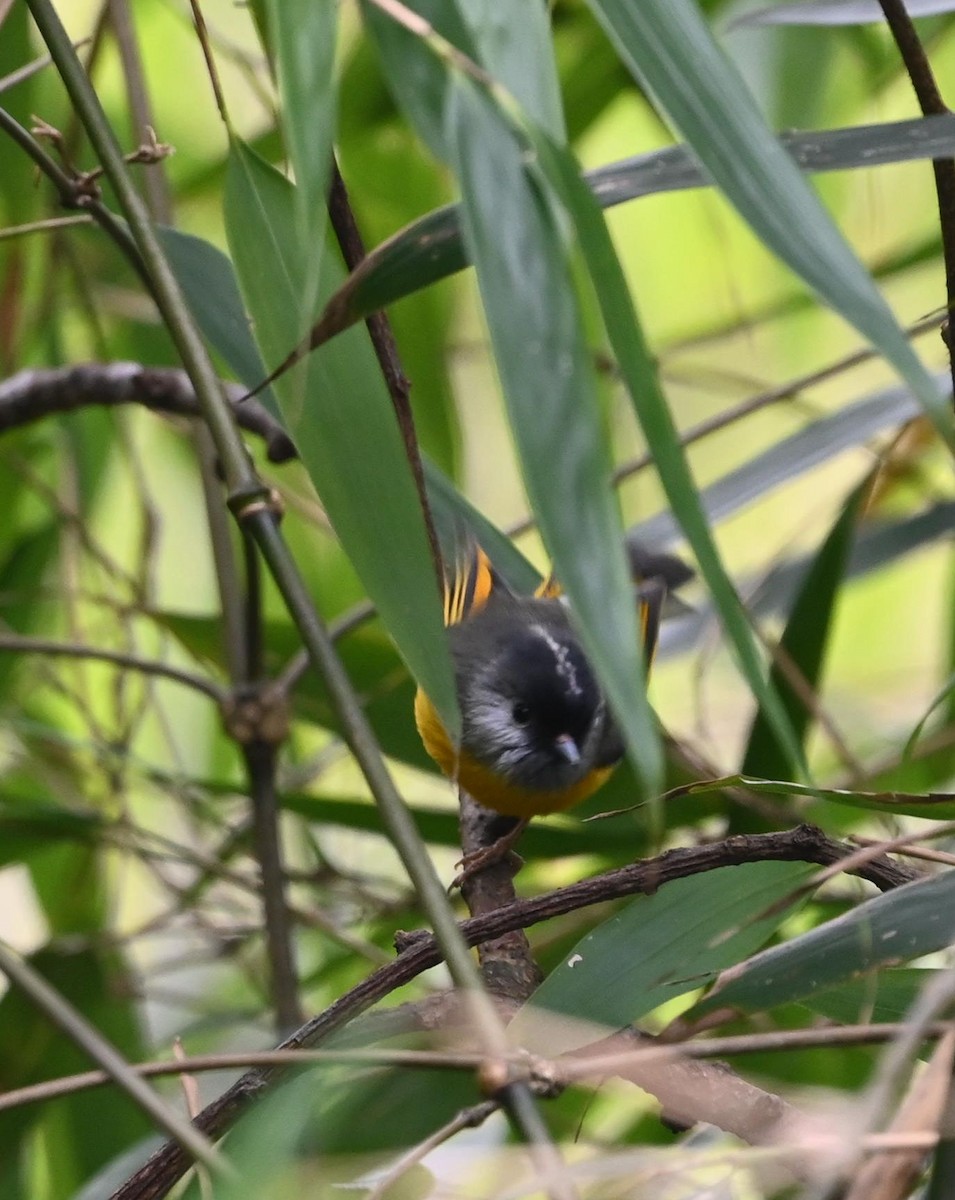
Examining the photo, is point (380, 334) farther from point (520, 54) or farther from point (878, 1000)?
point (878, 1000)

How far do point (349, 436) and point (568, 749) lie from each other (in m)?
0.73

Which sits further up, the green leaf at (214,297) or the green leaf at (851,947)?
the green leaf at (214,297)

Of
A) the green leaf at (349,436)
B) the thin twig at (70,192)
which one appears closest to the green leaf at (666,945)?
the green leaf at (349,436)

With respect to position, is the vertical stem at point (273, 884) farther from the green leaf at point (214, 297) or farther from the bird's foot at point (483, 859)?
the green leaf at point (214, 297)

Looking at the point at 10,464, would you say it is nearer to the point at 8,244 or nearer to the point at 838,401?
the point at 8,244

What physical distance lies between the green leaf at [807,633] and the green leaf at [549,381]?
0.81 metres

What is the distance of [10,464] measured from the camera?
167 cm

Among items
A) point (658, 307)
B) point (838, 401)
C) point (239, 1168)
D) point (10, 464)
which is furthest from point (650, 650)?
point (838, 401)

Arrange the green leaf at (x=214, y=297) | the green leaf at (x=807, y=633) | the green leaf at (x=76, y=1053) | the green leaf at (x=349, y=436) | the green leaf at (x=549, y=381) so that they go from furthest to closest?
the green leaf at (x=76, y=1053)
the green leaf at (x=807, y=633)
the green leaf at (x=214, y=297)
the green leaf at (x=349, y=436)
the green leaf at (x=549, y=381)

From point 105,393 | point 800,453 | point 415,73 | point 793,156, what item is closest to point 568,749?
point 800,453

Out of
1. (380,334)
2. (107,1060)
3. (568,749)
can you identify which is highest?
(380,334)

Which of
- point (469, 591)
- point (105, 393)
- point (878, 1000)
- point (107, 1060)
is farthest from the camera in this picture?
point (469, 591)

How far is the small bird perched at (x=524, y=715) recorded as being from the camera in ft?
4.39

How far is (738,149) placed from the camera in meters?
0.54
